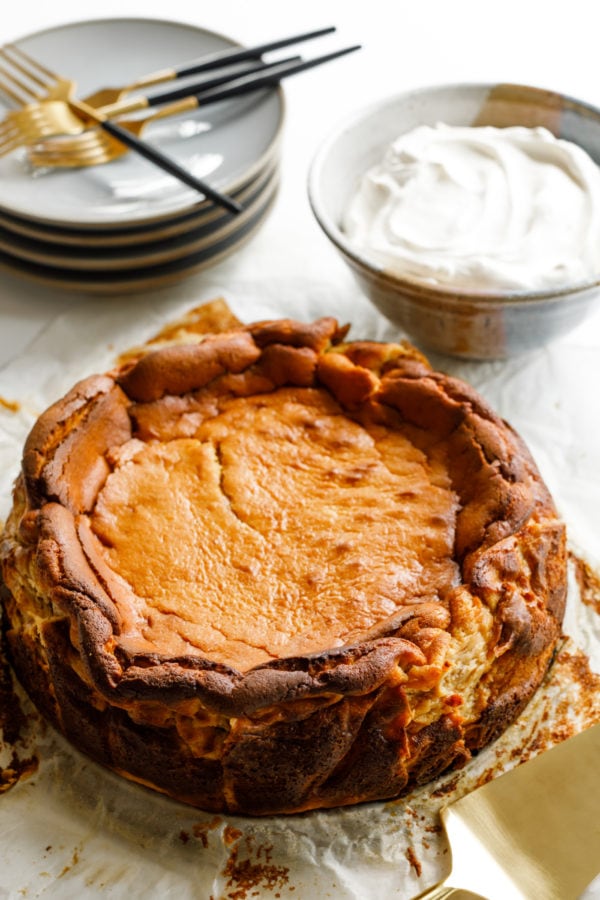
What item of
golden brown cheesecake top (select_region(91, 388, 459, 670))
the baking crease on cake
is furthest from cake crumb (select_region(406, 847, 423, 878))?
golden brown cheesecake top (select_region(91, 388, 459, 670))

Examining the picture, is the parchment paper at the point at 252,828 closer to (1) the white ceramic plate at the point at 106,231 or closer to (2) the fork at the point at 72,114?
(1) the white ceramic plate at the point at 106,231

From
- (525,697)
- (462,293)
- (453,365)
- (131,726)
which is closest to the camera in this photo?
(131,726)

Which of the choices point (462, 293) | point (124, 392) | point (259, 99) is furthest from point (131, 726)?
point (259, 99)

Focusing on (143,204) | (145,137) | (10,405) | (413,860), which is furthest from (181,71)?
(413,860)

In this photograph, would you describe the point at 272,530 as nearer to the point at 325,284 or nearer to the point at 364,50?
the point at 325,284

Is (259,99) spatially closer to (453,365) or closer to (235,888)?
(453,365)

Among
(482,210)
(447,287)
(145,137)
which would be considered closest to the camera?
(447,287)
